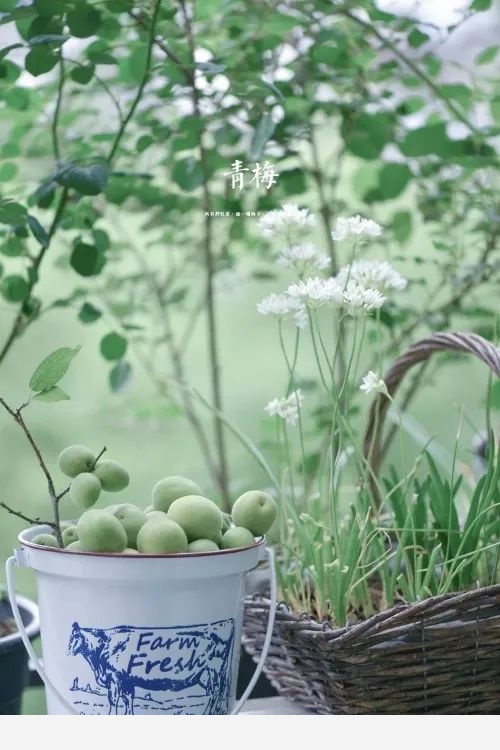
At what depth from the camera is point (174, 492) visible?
2.04ft

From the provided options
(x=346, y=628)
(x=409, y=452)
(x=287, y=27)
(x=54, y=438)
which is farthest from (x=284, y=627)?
(x=409, y=452)

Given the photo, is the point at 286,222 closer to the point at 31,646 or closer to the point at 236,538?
the point at 236,538

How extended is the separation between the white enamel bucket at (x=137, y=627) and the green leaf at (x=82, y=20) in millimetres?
386

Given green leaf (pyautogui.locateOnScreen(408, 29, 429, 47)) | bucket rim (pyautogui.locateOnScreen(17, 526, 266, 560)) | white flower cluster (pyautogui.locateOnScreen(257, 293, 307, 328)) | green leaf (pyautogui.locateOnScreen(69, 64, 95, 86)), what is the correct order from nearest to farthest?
bucket rim (pyautogui.locateOnScreen(17, 526, 266, 560)), white flower cluster (pyautogui.locateOnScreen(257, 293, 307, 328)), green leaf (pyautogui.locateOnScreen(69, 64, 95, 86)), green leaf (pyautogui.locateOnScreen(408, 29, 429, 47))

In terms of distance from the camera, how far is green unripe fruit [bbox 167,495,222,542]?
0.59 metres

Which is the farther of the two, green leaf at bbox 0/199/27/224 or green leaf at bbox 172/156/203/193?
green leaf at bbox 172/156/203/193

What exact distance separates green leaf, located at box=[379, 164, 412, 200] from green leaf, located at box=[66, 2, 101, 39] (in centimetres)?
37

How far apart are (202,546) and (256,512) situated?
0.06 metres

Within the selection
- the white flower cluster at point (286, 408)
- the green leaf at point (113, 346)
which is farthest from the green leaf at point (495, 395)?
the green leaf at point (113, 346)

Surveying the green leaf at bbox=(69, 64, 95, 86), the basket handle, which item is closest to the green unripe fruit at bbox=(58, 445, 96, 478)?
the basket handle

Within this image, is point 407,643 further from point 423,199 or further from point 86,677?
point 423,199

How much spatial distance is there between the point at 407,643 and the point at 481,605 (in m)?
0.05

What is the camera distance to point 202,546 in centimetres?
58

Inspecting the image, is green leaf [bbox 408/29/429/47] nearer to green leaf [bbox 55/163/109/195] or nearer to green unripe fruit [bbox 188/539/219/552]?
green leaf [bbox 55/163/109/195]
